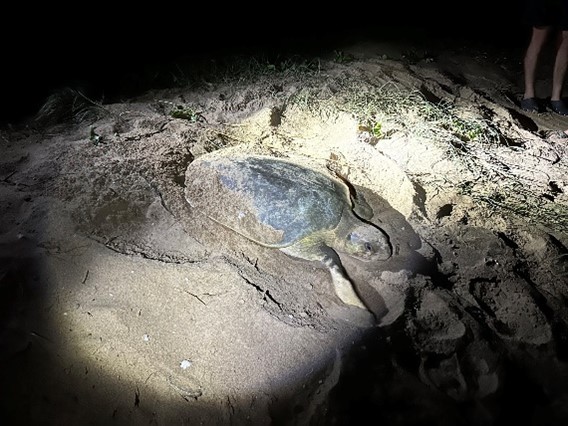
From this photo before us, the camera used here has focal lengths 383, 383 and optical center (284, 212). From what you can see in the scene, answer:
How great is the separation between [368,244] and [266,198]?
1.87ft

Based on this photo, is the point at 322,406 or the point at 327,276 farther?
the point at 327,276

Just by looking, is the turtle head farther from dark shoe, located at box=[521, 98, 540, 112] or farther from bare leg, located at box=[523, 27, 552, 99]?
bare leg, located at box=[523, 27, 552, 99]

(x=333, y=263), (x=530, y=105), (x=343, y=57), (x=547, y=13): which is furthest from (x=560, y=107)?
(x=333, y=263)

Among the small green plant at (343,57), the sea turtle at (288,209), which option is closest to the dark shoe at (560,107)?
the small green plant at (343,57)

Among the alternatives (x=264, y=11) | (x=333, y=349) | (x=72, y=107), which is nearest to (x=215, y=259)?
(x=333, y=349)

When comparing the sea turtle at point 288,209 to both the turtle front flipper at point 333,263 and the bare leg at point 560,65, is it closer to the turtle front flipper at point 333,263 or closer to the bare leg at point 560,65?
the turtle front flipper at point 333,263

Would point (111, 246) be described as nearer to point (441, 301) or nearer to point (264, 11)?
point (441, 301)

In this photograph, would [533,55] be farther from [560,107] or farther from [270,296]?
[270,296]

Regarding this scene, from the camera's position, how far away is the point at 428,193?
2.18 meters

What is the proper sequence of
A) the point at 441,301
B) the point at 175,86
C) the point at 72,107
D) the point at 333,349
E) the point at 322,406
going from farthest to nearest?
1. the point at 175,86
2. the point at 72,107
3. the point at 441,301
4. the point at 333,349
5. the point at 322,406

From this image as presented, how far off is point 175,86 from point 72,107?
3.10ft

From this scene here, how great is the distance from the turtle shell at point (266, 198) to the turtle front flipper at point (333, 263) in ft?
0.17

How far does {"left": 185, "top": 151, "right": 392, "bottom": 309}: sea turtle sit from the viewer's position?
193cm

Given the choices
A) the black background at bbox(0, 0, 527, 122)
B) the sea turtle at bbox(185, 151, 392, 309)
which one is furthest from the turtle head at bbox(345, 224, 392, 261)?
the black background at bbox(0, 0, 527, 122)
